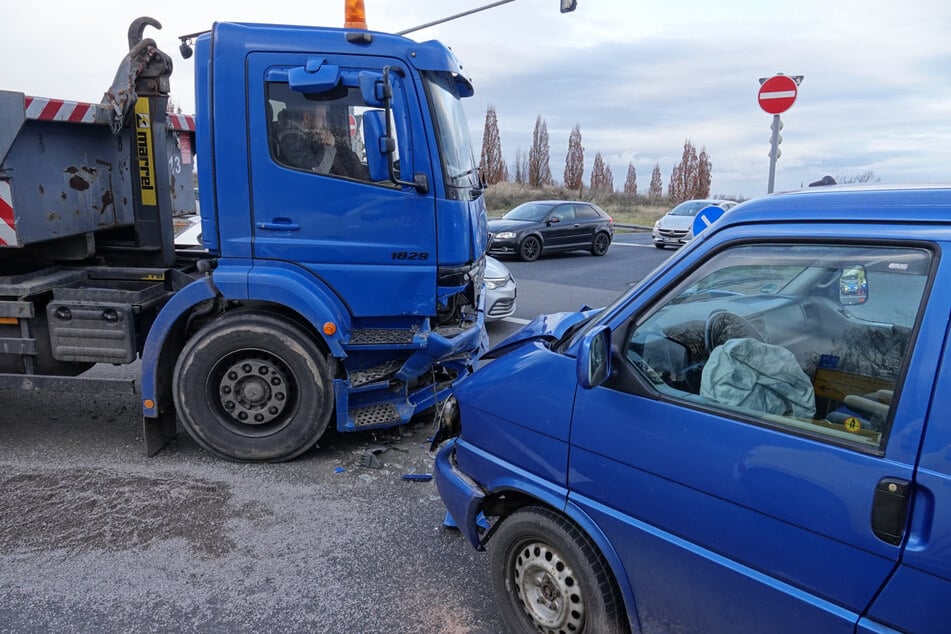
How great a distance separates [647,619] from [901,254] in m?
1.43

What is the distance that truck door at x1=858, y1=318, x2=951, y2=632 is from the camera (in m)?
1.65

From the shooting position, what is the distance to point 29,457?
15.8ft

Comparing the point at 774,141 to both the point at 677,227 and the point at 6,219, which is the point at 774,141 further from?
the point at 677,227

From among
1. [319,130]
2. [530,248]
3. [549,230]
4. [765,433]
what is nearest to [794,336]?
[765,433]

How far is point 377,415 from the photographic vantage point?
189 inches

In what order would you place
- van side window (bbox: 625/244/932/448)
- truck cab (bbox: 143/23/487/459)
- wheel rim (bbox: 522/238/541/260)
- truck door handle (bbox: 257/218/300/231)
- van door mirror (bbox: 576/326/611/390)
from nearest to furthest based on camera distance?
van side window (bbox: 625/244/932/448) < van door mirror (bbox: 576/326/611/390) < truck cab (bbox: 143/23/487/459) < truck door handle (bbox: 257/218/300/231) < wheel rim (bbox: 522/238/541/260)

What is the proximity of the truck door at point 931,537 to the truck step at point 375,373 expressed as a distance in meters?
3.49

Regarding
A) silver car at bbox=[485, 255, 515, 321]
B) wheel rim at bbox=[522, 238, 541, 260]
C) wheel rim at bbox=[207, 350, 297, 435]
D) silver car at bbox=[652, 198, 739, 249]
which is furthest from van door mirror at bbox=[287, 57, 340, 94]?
silver car at bbox=[652, 198, 739, 249]

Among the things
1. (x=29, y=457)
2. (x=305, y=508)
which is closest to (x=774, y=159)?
(x=305, y=508)

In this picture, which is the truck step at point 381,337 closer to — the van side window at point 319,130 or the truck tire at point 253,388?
the truck tire at point 253,388

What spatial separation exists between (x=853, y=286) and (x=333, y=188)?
3212mm

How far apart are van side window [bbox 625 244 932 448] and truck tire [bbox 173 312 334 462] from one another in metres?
2.77

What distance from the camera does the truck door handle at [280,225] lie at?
4.44 meters

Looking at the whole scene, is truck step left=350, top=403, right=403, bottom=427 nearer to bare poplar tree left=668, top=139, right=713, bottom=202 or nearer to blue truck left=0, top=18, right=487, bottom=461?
blue truck left=0, top=18, right=487, bottom=461
